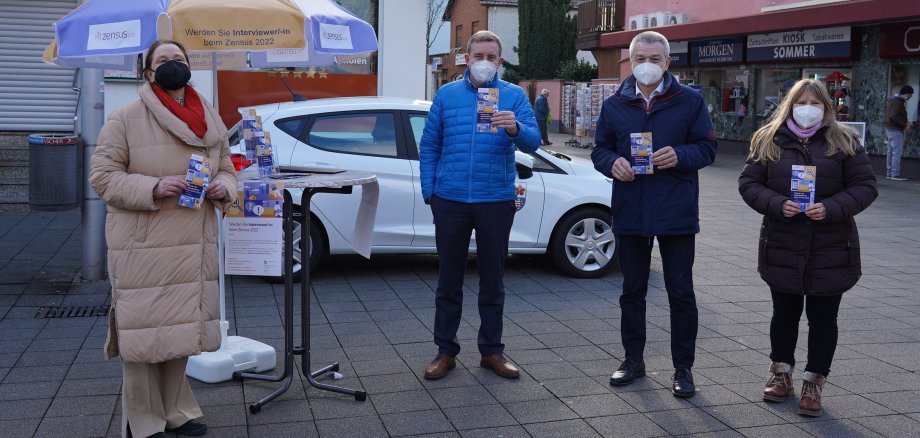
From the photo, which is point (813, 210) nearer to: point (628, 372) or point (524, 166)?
point (628, 372)

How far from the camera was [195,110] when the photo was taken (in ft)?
15.2

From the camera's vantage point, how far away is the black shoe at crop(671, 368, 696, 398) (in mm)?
5445

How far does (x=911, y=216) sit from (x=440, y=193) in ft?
34.1

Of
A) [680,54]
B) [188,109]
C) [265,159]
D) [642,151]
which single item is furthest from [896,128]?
[188,109]

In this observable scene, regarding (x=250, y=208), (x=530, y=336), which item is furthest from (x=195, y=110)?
(x=530, y=336)

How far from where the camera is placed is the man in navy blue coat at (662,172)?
5.40 m

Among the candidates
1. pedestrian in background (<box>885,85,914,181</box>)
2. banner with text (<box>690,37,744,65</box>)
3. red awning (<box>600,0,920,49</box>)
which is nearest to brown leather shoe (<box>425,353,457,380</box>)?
pedestrian in background (<box>885,85,914,181</box>)

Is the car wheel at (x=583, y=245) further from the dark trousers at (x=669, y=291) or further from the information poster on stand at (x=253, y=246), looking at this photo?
the information poster on stand at (x=253, y=246)

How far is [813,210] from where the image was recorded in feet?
16.6

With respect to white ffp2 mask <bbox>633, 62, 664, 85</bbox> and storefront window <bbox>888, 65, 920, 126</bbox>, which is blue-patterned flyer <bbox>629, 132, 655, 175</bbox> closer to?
white ffp2 mask <bbox>633, 62, 664, 85</bbox>

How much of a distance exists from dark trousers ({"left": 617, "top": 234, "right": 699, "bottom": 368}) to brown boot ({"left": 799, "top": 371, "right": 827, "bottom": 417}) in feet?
2.02

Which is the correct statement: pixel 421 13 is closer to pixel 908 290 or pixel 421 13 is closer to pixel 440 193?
pixel 908 290

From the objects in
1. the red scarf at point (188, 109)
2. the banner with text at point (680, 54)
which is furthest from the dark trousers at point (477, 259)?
the banner with text at point (680, 54)

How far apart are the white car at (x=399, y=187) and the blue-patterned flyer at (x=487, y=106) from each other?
10.4 feet
